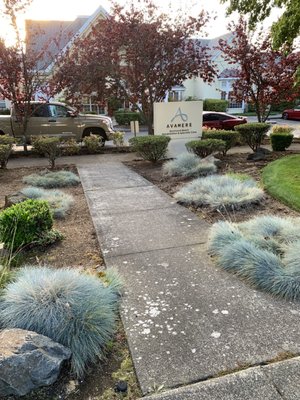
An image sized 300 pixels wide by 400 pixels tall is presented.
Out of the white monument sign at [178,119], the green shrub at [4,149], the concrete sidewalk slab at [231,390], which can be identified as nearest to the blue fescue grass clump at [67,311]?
the concrete sidewalk slab at [231,390]

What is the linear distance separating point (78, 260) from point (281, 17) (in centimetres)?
846

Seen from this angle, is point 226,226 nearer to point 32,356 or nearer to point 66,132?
point 32,356

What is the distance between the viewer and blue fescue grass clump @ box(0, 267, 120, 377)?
2377 millimetres

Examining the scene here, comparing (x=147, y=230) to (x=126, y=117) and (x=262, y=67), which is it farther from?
(x=126, y=117)

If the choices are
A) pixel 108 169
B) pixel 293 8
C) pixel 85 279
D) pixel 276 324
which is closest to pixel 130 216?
pixel 85 279

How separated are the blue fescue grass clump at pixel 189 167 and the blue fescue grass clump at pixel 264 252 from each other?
3557 mm

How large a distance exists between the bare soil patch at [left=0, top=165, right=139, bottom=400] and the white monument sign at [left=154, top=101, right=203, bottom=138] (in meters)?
3.66

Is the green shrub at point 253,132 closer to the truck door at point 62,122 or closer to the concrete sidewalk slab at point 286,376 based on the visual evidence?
the truck door at point 62,122

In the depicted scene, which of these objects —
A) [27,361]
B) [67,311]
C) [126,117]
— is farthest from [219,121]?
[27,361]

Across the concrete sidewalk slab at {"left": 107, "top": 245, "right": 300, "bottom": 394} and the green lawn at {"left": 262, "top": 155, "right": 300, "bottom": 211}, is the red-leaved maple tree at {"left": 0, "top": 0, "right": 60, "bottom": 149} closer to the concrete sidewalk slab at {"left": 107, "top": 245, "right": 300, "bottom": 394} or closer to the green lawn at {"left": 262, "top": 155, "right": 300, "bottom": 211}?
the green lawn at {"left": 262, "top": 155, "right": 300, "bottom": 211}

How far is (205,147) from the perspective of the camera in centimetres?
908

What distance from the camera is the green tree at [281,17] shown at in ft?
27.2

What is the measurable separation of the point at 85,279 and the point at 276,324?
5.22 feet

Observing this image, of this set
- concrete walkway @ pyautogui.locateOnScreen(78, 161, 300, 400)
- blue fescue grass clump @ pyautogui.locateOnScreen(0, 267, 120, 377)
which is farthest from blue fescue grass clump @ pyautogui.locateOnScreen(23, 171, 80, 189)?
blue fescue grass clump @ pyautogui.locateOnScreen(0, 267, 120, 377)
